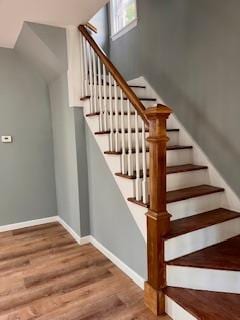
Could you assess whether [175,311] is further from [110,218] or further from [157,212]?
[110,218]

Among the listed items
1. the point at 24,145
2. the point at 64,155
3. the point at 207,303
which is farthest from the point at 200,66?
the point at 24,145

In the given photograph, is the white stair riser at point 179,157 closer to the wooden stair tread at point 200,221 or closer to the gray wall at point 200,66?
the gray wall at point 200,66

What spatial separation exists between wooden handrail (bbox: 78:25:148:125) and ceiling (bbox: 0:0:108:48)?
176 millimetres

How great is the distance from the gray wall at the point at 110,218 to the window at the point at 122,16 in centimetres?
188

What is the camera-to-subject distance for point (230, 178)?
240 cm

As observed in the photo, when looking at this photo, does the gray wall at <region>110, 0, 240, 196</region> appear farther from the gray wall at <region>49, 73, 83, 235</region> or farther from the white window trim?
the gray wall at <region>49, 73, 83, 235</region>

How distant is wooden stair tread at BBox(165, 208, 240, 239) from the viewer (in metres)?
1.92

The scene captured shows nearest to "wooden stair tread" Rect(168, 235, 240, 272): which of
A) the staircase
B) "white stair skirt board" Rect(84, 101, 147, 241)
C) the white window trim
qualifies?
the staircase

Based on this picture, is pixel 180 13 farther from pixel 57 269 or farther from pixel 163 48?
pixel 57 269

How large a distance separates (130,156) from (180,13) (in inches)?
70.9

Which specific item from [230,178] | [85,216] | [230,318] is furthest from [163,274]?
[85,216]

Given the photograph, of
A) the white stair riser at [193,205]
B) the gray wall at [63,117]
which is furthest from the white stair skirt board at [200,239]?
the gray wall at [63,117]

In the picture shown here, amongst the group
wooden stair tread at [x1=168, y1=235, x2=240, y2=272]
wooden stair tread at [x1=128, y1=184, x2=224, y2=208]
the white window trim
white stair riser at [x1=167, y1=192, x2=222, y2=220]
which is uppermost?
the white window trim

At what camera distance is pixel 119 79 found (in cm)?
219
